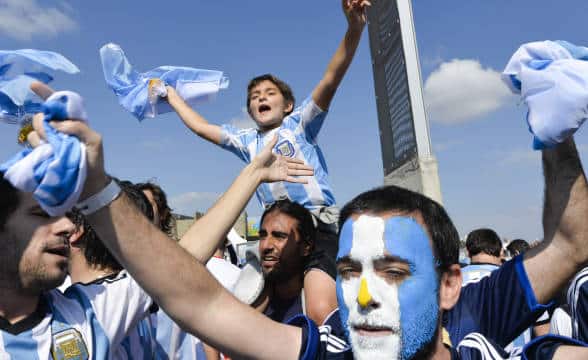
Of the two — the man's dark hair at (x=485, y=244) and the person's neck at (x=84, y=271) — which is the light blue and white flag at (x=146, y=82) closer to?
the person's neck at (x=84, y=271)

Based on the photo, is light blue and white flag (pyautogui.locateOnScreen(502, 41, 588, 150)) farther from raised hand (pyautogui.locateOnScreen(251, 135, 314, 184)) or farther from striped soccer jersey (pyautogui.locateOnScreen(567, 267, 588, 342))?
raised hand (pyautogui.locateOnScreen(251, 135, 314, 184))

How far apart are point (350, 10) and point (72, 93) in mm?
1893

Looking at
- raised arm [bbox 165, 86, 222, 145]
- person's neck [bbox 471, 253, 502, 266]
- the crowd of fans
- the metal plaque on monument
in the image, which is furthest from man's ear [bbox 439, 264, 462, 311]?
person's neck [bbox 471, 253, 502, 266]

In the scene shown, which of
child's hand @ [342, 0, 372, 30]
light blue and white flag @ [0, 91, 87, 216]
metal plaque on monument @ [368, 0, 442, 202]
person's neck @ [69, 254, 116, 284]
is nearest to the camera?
light blue and white flag @ [0, 91, 87, 216]

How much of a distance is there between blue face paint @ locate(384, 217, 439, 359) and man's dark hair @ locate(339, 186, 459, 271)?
6 cm

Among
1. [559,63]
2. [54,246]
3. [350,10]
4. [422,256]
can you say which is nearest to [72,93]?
[54,246]

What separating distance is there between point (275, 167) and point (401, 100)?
171 centimetres

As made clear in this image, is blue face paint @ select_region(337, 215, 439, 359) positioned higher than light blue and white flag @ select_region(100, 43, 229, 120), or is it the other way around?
light blue and white flag @ select_region(100, 43, 229, 120)

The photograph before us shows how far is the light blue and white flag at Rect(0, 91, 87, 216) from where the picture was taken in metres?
1.17

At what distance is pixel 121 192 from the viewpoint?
1.38 meters

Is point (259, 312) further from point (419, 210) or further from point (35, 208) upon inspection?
point (35, 208)

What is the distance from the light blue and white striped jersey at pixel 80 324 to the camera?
5.48 feet

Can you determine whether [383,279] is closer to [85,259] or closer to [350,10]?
[85,259]

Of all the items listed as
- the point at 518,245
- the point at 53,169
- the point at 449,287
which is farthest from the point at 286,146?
the point at 518,245
